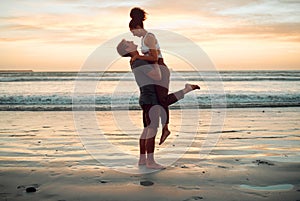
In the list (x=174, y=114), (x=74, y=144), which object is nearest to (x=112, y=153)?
(x=74, y=144)

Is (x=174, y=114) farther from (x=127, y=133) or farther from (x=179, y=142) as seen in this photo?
(x=179, y=142)

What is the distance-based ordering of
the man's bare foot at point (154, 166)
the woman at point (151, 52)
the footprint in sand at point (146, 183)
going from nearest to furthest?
the footprint in sand at point (146, 183) → the woman at point (151, 52) → the man's bare foot at point (154, 166)

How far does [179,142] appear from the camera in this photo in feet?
23.1

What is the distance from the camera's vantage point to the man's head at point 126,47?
478 cm

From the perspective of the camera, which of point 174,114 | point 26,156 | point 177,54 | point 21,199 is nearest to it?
point 21,199

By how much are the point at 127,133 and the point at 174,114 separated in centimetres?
396

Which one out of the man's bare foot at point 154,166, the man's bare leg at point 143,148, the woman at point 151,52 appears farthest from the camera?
the man's bare leg at point 143,148

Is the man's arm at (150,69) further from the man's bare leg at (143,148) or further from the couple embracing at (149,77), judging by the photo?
the man's bare leg at (143,148)

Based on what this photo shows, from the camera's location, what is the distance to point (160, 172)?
476cm

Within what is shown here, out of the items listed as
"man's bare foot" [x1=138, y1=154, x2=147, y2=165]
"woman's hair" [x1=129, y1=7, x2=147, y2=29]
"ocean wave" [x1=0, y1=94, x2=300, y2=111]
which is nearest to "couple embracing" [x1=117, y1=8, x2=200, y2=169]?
"woman's hair" [x1=129, y1=7, x2=147, y2=29]

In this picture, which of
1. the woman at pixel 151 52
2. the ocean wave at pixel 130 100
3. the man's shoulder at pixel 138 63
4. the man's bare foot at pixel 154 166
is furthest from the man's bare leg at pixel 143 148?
the ocean wave at pixel 130 100

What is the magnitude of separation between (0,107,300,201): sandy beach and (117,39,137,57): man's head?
1530 mm

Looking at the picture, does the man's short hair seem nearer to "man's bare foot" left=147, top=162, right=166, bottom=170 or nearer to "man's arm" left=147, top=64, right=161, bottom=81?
"man's arm" left=147, top=64, right=161, bottom=81

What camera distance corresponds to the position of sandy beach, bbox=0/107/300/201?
12.7ft
